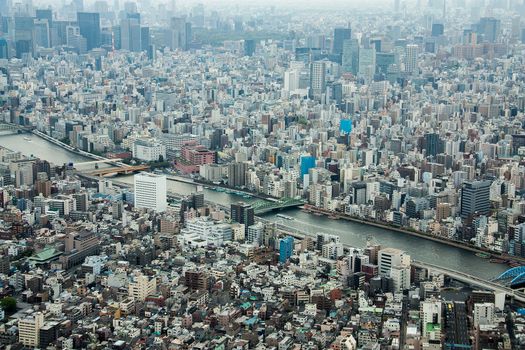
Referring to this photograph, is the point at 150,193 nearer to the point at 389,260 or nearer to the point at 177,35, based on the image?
the point at 389,260

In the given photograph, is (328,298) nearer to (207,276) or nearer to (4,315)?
(207,276)

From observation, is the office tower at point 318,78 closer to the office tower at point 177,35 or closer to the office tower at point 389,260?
the office tower at point 177,35

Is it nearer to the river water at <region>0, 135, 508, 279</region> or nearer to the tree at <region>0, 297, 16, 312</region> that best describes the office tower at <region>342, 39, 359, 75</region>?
the river water at <region>0, 135, 508, 279</region>

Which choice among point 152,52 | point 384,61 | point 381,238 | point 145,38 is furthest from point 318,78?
point 381,238

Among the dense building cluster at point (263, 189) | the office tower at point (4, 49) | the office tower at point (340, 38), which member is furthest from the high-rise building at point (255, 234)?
the office tower at point (4, 49)

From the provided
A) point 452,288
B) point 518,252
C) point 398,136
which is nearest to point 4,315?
A: point 452,288

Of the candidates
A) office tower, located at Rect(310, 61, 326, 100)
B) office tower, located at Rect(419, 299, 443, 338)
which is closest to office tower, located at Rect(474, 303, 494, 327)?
office tower, located at Rect(419, 299, 443, 338)

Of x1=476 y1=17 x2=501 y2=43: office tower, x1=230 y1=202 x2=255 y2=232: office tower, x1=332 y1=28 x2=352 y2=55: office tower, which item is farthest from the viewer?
x1=476 y1=17 x2=501 y2=43: office tower

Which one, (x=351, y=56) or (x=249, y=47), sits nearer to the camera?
(x=351, y=56)
